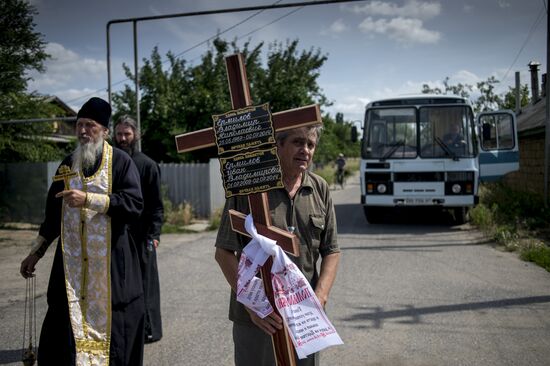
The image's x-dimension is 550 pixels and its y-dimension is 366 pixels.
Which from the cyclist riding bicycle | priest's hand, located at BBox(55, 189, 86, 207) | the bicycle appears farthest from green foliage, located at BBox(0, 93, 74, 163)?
the bicycle

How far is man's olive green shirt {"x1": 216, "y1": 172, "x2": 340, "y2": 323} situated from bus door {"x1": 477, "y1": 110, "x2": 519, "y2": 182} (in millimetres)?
Result: 8636

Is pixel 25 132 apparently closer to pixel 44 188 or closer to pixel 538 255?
pixel 44 188

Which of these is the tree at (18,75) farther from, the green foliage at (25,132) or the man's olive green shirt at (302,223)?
the man's olive green shirt at (302,223)

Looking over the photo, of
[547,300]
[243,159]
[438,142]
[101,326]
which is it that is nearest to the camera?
[243,159]

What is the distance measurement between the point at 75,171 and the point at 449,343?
11.0ft

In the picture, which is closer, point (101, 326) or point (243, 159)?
point (243, 159)

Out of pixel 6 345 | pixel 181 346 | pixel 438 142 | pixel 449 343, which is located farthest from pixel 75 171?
pixel 438 142

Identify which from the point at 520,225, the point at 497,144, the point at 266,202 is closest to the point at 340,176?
the point at 497,144

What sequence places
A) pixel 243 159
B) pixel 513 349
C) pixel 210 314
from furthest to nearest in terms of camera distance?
pixel 210 314 → pixel 513 349 → pixel 243 159

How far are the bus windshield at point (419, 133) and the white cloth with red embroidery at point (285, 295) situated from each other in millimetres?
8946

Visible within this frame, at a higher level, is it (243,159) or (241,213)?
(243,159)

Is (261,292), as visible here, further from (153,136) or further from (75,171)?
(153,136)

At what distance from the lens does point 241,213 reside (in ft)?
7.09

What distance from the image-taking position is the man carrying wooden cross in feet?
7.38
